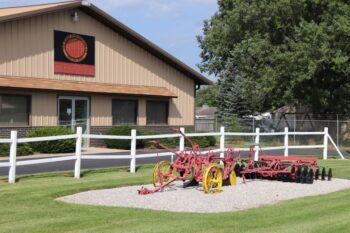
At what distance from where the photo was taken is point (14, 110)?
2516cm

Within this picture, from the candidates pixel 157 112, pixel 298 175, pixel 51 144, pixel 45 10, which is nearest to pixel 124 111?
pixel 157 112

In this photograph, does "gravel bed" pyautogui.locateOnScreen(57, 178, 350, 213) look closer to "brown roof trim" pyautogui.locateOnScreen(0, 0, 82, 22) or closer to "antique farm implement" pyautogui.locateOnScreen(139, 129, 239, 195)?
"antique farm implement" pyautogui.locateOnScreen(139, 129, 239, 195)

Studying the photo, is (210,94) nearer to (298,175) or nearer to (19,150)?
(19,150)

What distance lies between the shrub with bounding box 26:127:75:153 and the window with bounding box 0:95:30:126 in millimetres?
1085

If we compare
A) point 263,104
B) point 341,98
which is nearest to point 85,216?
point 341,98

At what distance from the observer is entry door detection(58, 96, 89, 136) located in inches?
1071

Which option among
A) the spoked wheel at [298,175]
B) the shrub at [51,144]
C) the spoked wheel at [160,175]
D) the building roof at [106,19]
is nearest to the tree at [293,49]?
the building roof at [106,19]

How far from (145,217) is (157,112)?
2291 cm

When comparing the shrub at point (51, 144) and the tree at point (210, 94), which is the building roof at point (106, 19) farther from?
the tree at point (210, 94)

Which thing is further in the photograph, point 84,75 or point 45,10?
point 84,75

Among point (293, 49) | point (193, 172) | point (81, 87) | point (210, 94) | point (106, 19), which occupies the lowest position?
point (193, 172)

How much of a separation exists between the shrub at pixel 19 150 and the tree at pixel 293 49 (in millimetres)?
18351

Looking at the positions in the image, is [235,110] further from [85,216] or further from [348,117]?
[85,216]

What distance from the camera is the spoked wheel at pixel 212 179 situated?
1245cm
